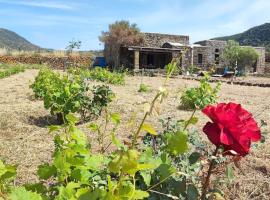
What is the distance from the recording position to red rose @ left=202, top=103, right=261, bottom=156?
1318 mm

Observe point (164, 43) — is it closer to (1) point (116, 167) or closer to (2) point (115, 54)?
(2) point (115, 54)

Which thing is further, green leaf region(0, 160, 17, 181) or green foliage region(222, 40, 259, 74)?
green foliage region(222, 40, 259, 74)

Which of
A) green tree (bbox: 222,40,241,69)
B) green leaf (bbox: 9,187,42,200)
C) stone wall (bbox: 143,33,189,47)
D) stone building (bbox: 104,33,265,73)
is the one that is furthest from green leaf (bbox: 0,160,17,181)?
green tree (bbox: 222,40,241,69)

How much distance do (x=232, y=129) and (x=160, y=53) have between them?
124 ft

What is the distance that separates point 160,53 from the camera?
38875 millimetres

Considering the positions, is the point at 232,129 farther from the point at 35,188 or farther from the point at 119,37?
the point at 119,37

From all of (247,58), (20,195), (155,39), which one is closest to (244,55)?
(247,58)

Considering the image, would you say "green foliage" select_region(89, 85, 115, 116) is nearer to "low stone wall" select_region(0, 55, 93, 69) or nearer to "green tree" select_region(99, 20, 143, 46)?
"green tree" select_region(99, 20, 143, 46)

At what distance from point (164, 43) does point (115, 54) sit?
5.25 metres

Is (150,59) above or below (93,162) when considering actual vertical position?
below

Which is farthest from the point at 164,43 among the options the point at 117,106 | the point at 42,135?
the point at 42,135

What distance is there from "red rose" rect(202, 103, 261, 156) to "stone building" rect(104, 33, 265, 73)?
105ft

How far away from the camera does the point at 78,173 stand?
1.62 metres

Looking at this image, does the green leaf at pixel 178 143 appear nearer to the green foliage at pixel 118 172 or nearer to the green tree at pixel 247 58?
the green foliage at pixel 118 172
